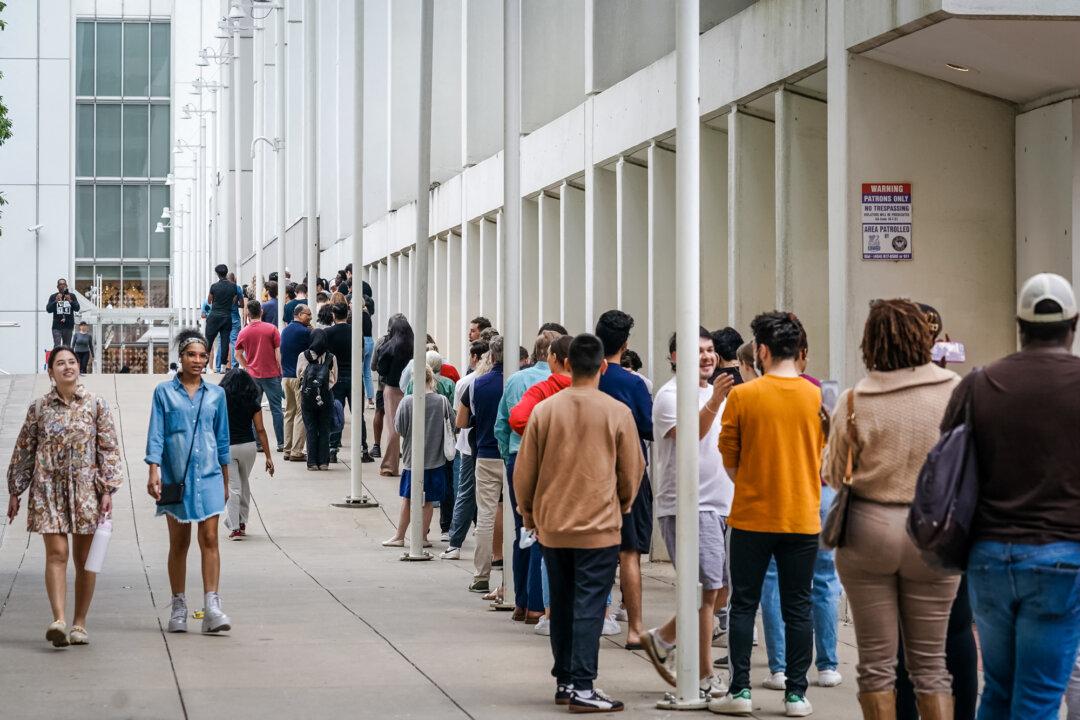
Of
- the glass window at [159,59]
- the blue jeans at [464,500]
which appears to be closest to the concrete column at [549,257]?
the blue jeans at [464,500]

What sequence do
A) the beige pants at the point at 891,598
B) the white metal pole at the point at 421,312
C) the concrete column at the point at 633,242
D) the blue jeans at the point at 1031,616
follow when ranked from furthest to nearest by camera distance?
the concrete column at the point at 633,242 → the white metal pole at the point at 421,312 → the beige pants at the point at 891,598 → the blue jeans at the point at 1031,616

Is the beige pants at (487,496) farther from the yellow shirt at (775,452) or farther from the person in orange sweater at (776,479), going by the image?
the yellow shirt at (775,452)

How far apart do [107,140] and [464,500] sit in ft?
256

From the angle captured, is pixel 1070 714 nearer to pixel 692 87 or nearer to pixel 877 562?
pixel 877 562

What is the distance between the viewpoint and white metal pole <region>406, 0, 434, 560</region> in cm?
1608

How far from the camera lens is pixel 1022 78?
11898 mm

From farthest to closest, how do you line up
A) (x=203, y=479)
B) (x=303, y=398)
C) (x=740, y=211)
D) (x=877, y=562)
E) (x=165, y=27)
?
A: (x=165, y=27) → (x=303, y=398) → (x=740, y=211) → (x=203, y=479) → (x=877, y=562)

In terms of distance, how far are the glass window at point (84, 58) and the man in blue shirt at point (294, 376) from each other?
67.9 metres

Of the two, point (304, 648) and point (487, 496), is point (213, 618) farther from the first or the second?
point (487, 496)

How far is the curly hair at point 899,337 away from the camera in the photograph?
6.75 meters

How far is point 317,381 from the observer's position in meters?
22.4

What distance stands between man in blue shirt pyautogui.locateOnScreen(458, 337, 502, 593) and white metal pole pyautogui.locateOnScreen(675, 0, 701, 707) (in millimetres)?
4573

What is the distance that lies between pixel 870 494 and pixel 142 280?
88.3m

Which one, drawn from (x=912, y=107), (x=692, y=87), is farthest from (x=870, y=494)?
(x=912, y=107)
